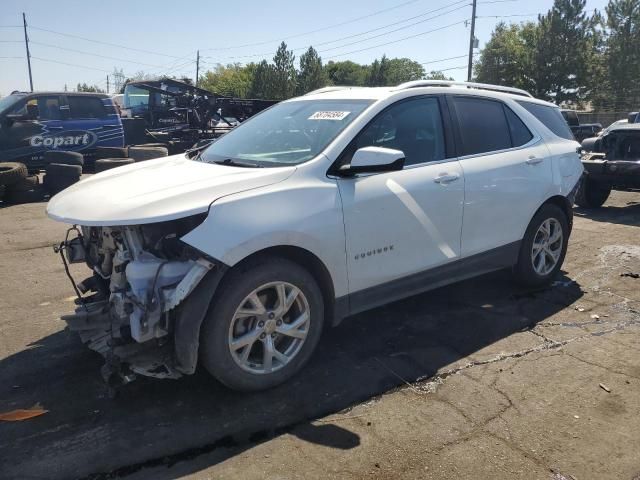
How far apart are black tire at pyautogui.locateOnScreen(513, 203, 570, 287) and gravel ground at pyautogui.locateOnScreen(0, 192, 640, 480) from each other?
1.17 ft

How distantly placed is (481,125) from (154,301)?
3058 millimetres

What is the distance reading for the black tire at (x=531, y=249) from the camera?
486cm

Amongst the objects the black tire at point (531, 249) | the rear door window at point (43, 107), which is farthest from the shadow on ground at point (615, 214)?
the rear door window at point (43, 107)

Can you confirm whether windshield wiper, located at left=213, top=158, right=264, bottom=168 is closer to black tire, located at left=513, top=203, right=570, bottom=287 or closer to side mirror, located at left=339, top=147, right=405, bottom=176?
side mirror, located at left=339, top=147, right=405, bottom=176

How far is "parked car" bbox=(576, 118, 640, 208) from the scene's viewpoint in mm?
8898

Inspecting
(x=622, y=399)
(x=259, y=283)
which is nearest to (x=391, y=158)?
(x=259, y=283)

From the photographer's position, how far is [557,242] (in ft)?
17.0

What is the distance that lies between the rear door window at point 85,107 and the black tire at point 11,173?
315 cm

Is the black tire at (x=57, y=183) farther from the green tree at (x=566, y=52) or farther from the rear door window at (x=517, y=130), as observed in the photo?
the green tree at (x=566, y=52)

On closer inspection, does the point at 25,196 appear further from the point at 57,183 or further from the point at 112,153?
the point at 112,153

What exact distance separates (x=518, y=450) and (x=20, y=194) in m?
9.92

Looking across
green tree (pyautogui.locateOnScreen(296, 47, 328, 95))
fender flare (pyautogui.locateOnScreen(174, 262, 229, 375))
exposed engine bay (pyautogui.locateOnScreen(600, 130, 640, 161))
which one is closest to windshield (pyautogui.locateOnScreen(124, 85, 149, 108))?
exposed engine bay (pyautogui.locateOnScreen(600, 130, 640, 161))

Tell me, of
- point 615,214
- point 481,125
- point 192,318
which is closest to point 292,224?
point 192,318

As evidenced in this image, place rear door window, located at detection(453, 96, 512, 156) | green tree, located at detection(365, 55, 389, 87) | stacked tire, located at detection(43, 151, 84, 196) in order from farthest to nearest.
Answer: green tree, located at detection(365, 55, 389, 87), stacked tire, located at detection(43, 151, 84, 196), rear door window, located at detection(453, 96, 512, 156)
